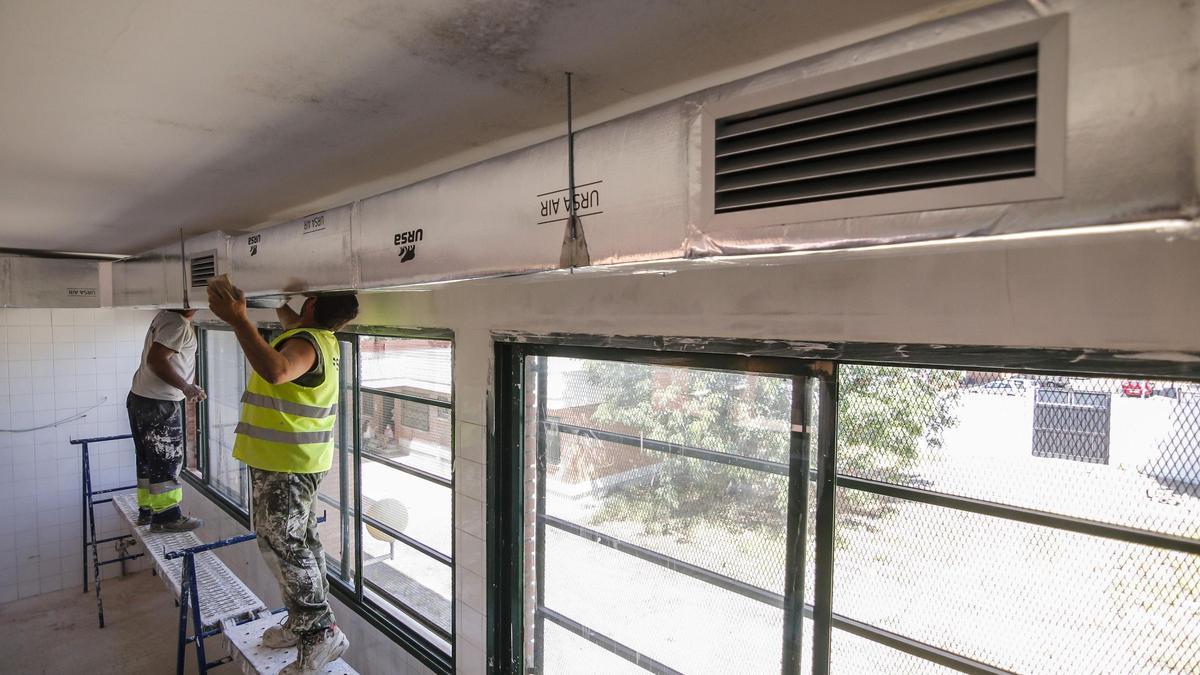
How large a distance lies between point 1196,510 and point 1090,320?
1.24 feet

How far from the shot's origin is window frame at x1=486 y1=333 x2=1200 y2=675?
1.11 metres

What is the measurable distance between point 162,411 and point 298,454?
2711 mm

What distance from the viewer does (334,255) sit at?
180cm

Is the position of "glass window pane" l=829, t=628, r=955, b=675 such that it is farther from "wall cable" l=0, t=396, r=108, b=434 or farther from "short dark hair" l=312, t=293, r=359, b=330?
"wall cable" l=0, t=396, r=108, b=434

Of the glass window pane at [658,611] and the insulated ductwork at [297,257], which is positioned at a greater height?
the insulated ductwork at [297,257]

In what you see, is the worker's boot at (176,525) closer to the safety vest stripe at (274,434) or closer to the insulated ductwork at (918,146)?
the safety vest stripe at (274,434)

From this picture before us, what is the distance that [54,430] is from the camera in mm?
5078

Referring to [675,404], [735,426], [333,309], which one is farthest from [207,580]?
[735,426]

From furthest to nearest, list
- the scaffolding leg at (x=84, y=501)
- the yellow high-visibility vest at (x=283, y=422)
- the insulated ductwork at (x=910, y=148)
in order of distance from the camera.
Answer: the scaffolding leg at (x=84, y=501) → the yellow high-visibility vest at (x=283, y=422) → the insulated ductwork at (x=910, y=148)

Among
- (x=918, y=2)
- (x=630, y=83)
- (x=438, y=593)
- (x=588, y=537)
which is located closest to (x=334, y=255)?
(x=630, y=83)

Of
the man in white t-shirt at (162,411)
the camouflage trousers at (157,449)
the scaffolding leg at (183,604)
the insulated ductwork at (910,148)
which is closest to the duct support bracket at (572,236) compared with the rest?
the insulated ductwork at (910,148)

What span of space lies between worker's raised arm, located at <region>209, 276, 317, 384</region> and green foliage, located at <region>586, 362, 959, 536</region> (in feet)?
3.34

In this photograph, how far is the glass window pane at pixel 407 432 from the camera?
2.75 metres

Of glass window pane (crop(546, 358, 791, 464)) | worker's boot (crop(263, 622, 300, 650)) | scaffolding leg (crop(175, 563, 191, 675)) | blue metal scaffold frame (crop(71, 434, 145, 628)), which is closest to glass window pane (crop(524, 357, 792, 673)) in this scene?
glass window pane (crop(546, 358, 791, 464))
